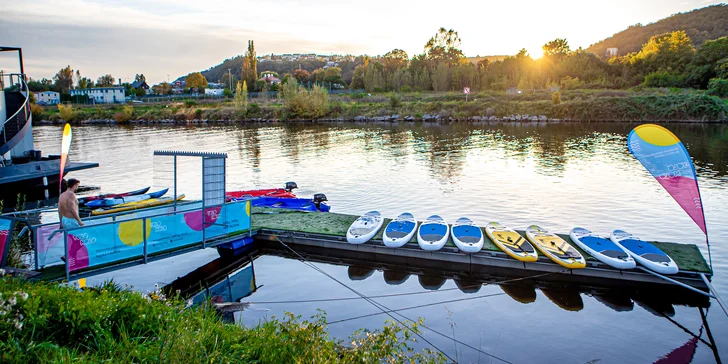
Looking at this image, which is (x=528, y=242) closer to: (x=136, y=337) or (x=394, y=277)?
(x=394, y=277)

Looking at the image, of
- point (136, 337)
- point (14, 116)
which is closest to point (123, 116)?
point (14, 116)

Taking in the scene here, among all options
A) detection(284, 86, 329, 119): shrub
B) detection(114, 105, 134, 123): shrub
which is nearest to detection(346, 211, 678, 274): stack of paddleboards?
detection(284, 86, 329, 119): shrub

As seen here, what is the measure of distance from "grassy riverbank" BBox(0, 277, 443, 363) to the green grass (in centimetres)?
835

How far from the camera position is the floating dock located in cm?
1309

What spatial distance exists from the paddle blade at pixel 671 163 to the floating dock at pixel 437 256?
191cm

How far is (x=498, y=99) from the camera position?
79562 mm

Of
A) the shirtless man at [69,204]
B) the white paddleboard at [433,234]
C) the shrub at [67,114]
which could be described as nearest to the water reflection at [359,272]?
the white paddleboard at [433,234]

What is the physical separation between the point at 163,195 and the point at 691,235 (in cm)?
2159

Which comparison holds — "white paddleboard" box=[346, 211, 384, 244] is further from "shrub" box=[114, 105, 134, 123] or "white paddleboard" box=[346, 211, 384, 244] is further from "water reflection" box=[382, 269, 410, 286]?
"shrub" box=[114, 105, 134, 123]

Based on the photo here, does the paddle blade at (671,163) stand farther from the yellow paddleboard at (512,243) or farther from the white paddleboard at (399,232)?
the white paddleboard at (399,232)

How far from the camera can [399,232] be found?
1569 cm

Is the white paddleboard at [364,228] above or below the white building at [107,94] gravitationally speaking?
below

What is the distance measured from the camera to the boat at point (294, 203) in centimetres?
2091

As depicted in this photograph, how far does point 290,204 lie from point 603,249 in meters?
12.4
